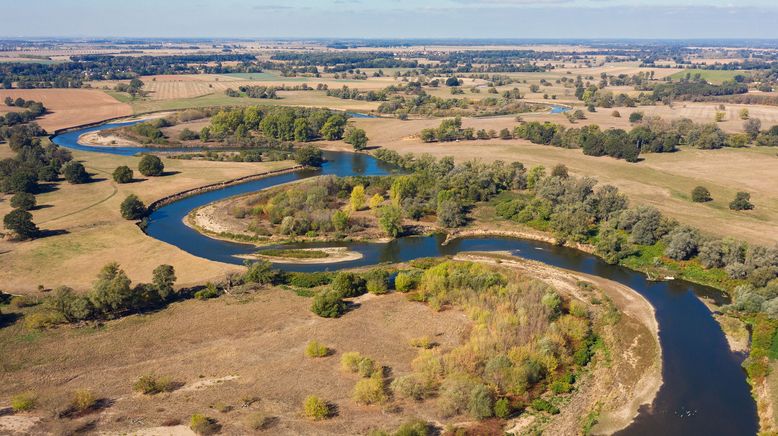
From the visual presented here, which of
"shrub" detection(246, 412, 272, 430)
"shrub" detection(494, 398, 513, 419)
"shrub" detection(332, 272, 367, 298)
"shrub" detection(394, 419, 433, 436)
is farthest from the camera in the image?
"shrub" detection(332, 272, 367, 298)

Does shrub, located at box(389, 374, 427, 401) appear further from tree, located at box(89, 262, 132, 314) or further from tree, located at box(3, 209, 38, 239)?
tree, located at box(3, 209, 38, 239)

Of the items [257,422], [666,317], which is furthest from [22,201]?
[666,317]

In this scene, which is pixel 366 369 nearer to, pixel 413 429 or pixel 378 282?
pixel 413 429

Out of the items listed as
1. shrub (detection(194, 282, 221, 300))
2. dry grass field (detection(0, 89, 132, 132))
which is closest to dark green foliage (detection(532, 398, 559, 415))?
shrub (detection(194, 282, 221, 300))

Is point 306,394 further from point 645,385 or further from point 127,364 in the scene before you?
point 645,385

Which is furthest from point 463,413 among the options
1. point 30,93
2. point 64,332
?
point 30,93

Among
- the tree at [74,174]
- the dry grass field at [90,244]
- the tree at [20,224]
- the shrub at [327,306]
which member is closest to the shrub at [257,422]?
the shrub at [327,306]
